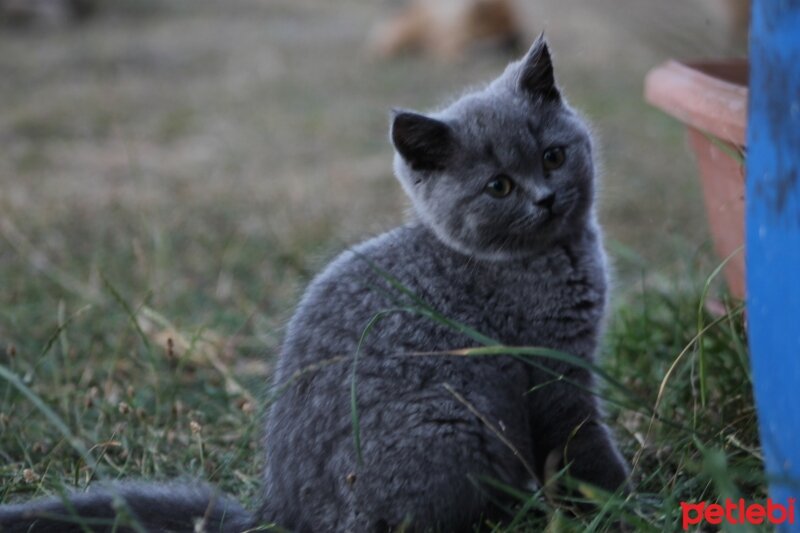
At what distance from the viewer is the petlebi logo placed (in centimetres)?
152

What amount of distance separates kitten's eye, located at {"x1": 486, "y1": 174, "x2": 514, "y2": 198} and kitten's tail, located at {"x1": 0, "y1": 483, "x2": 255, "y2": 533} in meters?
0.86

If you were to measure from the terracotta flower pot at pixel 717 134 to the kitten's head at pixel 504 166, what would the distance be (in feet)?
0.99

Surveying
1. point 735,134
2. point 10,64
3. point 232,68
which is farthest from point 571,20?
point 735,134

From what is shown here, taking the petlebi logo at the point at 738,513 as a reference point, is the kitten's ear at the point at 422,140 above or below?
above

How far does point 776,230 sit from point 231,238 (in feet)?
10.7

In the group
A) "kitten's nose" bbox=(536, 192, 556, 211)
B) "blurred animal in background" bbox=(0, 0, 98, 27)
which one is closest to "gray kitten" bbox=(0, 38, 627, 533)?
"kitten's nose" bbox=(536, 192, 556, 211)

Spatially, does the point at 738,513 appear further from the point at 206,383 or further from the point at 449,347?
the point at 206,383

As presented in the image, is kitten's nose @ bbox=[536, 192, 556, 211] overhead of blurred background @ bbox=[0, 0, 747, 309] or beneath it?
overhead

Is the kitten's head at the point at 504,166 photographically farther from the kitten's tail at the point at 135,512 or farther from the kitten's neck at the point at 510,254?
the kitten's tail at the point at 135,512

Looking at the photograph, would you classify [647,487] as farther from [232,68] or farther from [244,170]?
[232,68]

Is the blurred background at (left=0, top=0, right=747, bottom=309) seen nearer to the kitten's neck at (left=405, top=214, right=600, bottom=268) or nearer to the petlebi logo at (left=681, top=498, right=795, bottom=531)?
the kitten's neck at (left=405, top=214, right=600, bottom=268)

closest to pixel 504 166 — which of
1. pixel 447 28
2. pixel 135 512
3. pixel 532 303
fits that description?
pixel 532 303

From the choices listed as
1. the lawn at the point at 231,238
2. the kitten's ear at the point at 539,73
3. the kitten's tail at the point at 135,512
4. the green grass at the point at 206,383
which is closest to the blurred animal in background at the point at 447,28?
the lawn at the point at 231,238

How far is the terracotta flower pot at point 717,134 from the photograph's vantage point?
2266 millimetres
